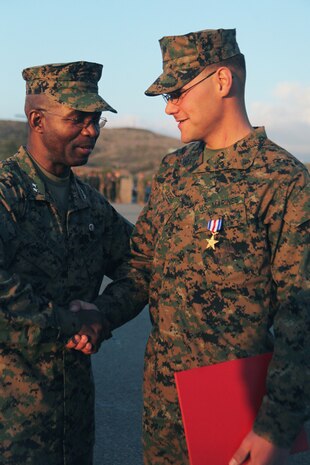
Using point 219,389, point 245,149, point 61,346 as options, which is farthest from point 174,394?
point 245,149

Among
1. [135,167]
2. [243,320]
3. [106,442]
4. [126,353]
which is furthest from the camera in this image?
[135,167]

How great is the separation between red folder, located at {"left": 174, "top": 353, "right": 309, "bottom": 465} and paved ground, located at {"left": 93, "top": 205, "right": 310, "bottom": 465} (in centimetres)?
205

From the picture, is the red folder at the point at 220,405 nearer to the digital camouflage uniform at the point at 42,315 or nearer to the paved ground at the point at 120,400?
the digital camouflage uniform at the point at 42,315

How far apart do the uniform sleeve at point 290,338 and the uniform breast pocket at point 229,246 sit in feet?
0.33

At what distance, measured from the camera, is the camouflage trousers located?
8.14 ft

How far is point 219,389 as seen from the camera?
2.20 metres

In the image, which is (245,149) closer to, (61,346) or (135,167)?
(61,346)

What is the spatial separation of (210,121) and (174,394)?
97cm

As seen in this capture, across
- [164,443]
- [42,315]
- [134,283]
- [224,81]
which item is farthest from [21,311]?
[224,81]

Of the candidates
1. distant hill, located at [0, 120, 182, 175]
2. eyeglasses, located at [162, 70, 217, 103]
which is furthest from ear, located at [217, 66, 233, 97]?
distant hill, located at [0, 120, 182, 175]

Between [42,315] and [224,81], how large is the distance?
3.39 feet

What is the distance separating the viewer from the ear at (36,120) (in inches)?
113

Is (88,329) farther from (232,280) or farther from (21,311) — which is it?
(232,280)

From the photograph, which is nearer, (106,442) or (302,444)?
(302,444)
